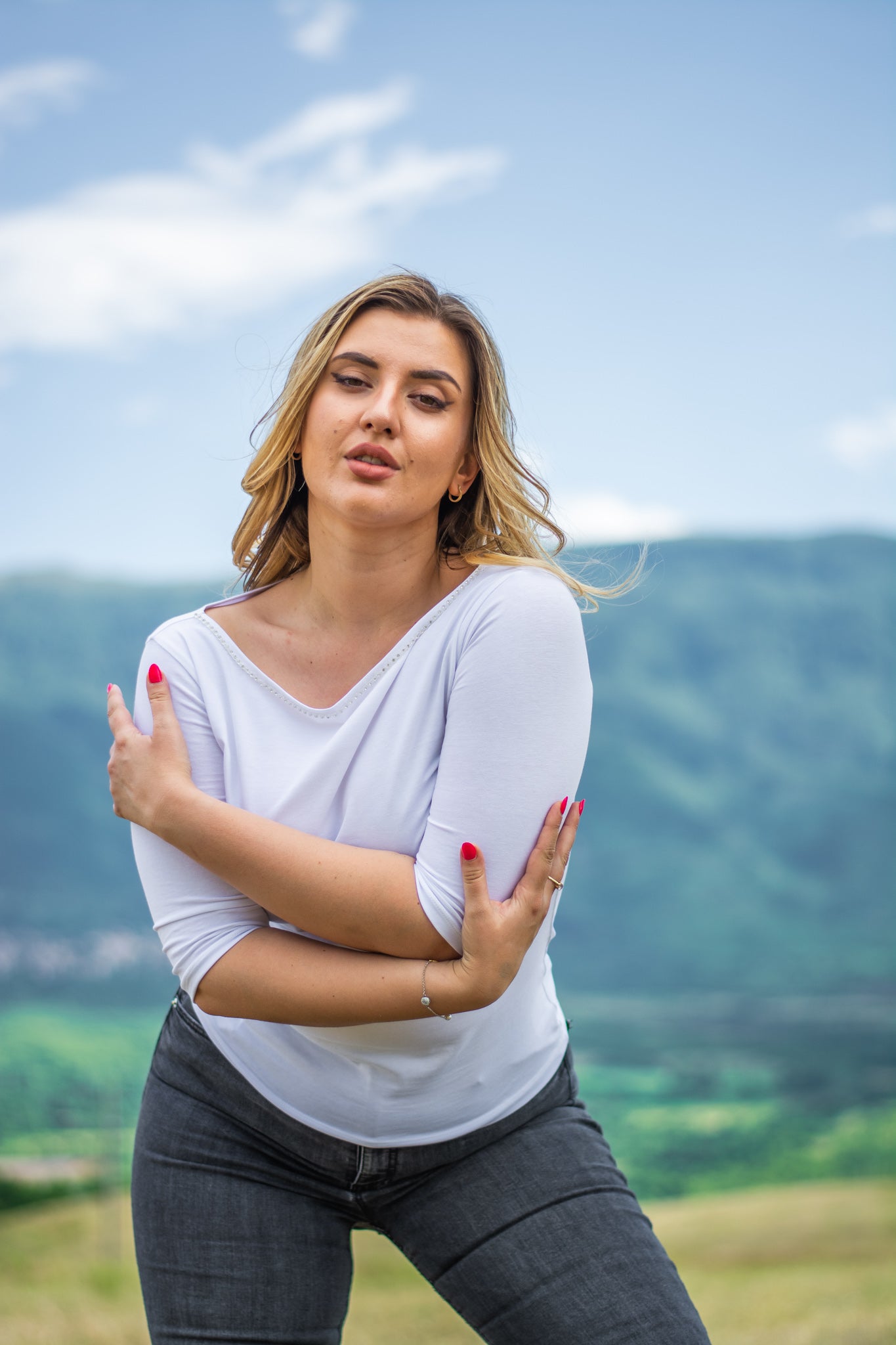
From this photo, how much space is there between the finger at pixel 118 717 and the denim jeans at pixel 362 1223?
37 cm

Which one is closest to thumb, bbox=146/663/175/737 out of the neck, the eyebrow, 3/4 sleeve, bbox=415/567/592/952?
the neck

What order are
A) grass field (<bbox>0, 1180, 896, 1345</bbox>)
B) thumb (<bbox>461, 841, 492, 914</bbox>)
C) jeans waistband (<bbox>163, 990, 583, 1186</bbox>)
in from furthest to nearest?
grass field (<bbox>0, 1180, 896, 1345</bbox>)
jeans waistband (<bbox>163, 990, 583, 1186</bbox>)
thumb (<bbox>461, 841, 492, 914</bbox>)

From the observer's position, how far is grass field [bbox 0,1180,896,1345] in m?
3.07

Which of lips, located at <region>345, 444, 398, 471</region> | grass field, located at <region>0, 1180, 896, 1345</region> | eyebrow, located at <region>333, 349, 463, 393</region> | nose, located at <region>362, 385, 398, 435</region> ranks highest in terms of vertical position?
eyebrow, located at <region>333, 349, 463, 393</region>

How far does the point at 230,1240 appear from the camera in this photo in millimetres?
1177

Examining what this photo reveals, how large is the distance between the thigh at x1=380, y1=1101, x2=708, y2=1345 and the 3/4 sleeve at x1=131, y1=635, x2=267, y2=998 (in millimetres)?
336

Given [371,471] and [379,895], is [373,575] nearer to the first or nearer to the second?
[371,471]

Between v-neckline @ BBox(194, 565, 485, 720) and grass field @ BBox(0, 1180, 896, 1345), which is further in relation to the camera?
grass field @ BBox(0, 1180, 896, 1345)

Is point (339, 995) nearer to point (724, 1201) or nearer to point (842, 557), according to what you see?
point (724, 1201)

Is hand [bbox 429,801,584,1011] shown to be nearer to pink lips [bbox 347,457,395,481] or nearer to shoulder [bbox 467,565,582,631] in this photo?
shoulder [bbox 467,565,582,631]

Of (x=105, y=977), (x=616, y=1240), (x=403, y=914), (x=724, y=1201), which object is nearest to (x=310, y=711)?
(x=403, y=914)

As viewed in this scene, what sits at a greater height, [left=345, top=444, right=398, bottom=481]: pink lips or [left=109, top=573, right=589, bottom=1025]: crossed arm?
[left=345, top=444, right=398, bottom=481]: pink lips

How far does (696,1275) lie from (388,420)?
136 inches

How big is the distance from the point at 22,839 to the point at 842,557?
5.34 metres
